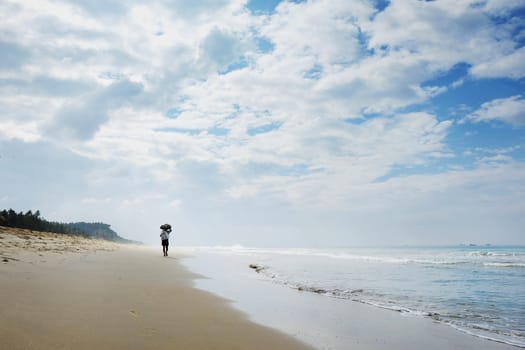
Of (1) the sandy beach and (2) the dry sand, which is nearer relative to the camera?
(2) the dry sand

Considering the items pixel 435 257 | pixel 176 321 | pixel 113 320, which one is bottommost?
pixel 435 257

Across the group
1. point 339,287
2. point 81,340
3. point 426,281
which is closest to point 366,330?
point 81,340

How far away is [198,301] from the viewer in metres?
7.45

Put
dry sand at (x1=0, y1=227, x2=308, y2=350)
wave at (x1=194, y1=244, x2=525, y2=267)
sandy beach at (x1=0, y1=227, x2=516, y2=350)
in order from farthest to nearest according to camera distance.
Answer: wave at (x1=194, y1=244, x2=525, y2=267) → sandy beach at (x1=0, y1=227, x2=516, y2=350) → dry sand at (x1=0, y1=227, x2=308, y2=350)

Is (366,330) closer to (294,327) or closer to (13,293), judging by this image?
(294,327)

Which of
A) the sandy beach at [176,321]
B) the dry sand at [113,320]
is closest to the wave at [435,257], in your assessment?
the sandy beach at [176,321]

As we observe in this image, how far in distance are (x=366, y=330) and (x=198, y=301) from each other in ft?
11.9

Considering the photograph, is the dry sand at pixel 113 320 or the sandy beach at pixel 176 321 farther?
the sandy beach at pixel 176 321

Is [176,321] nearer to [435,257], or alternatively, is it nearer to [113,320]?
[113,320]

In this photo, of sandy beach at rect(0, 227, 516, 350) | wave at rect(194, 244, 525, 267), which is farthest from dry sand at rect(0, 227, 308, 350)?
wave at rect(194, 244, 525, 267)

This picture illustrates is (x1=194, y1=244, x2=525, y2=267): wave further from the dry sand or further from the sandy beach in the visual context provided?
the dry sand

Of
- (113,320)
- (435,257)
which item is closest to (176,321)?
(113,320)

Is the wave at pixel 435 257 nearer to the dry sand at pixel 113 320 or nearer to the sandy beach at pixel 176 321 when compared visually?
the sandy beach at pixel 176 321

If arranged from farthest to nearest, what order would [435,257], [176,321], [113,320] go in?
[435,257] < [176,321] < [113,320]
